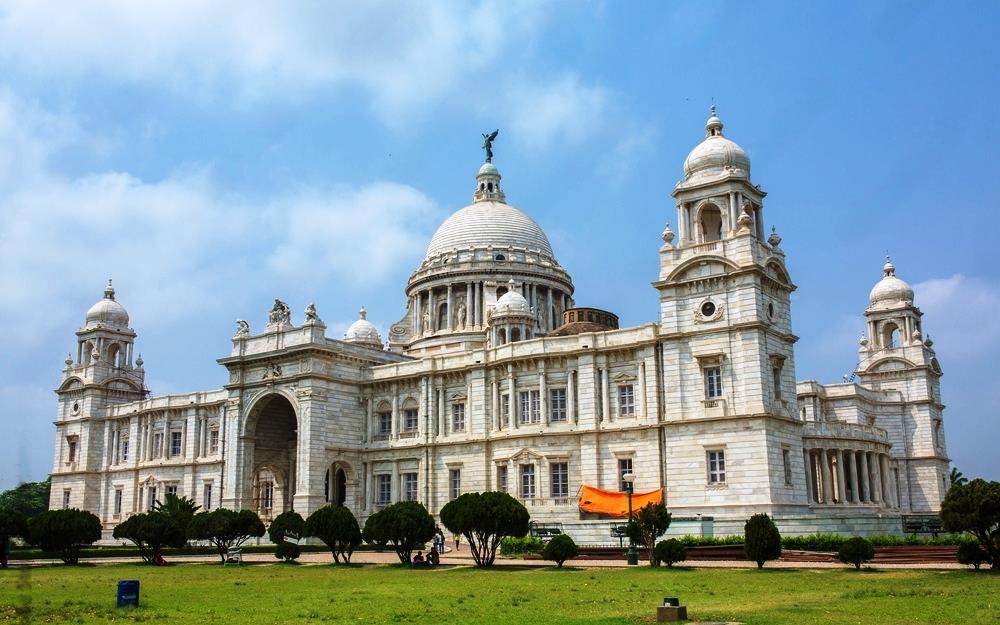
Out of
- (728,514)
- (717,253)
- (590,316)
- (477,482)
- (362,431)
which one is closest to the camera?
(728,514)

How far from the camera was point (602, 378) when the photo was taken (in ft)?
182

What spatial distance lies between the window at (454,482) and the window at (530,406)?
235 inches

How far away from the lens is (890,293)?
76.8m

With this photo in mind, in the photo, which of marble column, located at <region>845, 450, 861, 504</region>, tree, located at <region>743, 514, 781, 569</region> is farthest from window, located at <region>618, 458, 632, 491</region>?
tree, located at <region>743, 514, 781, 569</region>

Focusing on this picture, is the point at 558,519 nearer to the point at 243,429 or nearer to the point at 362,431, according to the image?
the point at 362,431

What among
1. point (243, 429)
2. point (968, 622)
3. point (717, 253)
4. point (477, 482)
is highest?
point (717, 253)

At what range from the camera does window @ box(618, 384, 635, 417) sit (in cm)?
5431

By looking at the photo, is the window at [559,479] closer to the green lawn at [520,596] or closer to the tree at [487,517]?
the tree at [487,517]

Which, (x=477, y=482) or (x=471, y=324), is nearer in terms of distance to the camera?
(x=477, y=482)

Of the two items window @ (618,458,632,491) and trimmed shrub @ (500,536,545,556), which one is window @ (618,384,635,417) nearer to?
window @ (618,458,632,491)

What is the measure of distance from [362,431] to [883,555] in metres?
36.5

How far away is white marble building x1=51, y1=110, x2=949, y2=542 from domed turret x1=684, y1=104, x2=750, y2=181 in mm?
128

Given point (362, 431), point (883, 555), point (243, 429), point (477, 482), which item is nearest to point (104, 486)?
point (243, 429)

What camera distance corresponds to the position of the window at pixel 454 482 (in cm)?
6078
